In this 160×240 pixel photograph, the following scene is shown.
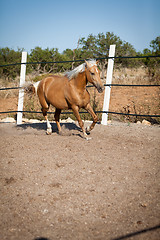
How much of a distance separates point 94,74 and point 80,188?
7.41 feet

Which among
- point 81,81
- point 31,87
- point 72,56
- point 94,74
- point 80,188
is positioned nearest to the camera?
point 80,188

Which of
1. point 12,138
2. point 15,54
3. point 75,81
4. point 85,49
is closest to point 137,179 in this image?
point 75,81

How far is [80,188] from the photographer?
2.85 m

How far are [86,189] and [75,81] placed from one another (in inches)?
94.5

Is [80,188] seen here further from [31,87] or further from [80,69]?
[31,87]

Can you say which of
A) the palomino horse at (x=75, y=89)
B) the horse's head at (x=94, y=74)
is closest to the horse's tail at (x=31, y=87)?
the palomino horse at (x=75, y=89)

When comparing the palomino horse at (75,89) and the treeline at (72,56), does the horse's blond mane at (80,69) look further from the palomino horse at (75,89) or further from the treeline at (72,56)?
the treeline at (72,56)

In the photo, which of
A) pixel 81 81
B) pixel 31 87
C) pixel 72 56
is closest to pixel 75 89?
pixel 81 81

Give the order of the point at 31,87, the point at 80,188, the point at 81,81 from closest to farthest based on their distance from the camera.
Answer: the point at 80,188, the point at 81,81, the point at 31,87

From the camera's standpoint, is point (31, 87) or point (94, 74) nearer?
point (94, 74)

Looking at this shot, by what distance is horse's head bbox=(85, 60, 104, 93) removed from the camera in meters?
4.18

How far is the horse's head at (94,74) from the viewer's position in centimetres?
418

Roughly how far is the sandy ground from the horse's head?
1.07 m

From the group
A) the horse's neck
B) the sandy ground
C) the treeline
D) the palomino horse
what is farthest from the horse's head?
the treeline
